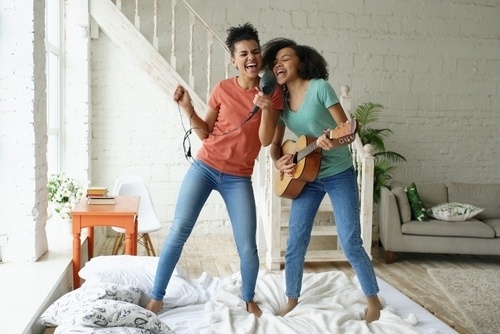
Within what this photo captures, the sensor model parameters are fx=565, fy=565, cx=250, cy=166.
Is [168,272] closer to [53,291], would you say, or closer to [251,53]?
[53,291]

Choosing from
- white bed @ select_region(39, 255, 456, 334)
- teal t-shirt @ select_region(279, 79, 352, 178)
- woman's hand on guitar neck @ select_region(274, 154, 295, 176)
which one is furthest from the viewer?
woman's hand on guitar neck @ select_region(274, 154, 295, 176)

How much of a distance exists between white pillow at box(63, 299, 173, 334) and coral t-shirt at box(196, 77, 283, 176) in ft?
2.65

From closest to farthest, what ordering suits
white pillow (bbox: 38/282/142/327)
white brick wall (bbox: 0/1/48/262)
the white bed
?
1. the white bed
2. white pillow (bbox: 38/282/142/327)
3. white brick wall (bbox: 0/1/48/262)

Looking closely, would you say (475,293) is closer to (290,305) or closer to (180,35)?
(290,305)

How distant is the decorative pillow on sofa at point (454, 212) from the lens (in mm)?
5352

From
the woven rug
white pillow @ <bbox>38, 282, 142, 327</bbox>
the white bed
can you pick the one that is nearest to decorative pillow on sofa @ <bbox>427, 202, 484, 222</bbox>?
the woven rug

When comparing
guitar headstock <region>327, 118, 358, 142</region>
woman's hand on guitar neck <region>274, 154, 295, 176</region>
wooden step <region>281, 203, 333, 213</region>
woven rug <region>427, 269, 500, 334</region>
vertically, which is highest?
guitar headstock <region>327, 118, 358, 142</region>

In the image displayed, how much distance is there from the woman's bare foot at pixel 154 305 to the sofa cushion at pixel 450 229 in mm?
3009

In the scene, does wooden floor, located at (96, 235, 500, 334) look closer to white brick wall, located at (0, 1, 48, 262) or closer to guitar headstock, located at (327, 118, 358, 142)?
white brick wall, located at (0, 1, 48, 262)

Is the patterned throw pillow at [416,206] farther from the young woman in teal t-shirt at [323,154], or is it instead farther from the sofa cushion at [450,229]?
the young woman in teal t-shirt at [323,154]

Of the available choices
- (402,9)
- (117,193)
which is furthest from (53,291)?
(402,9)

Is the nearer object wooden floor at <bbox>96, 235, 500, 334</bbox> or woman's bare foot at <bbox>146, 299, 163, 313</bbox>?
woman's bare foot at <bbox>146, 299, 163, 313</bbox>

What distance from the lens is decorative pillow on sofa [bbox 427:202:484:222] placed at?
→ 211 inches

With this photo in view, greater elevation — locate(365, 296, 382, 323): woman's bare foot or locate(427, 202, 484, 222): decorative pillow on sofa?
locate(427, 202, 484, 222): decorative pillow on sofa
